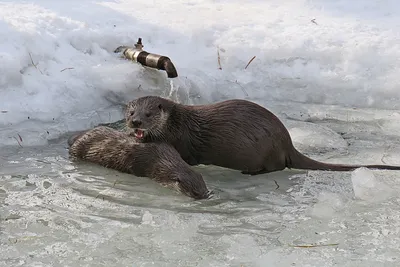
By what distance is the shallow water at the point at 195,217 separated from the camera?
2736 millimetres

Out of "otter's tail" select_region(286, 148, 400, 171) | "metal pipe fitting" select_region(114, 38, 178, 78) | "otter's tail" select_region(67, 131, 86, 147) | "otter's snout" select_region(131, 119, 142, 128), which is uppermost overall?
"metal pipe fitting" select_region(114, 38, 178, 78)

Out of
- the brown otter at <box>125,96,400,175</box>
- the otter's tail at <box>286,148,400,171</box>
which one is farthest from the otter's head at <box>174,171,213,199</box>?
the otter's tail at <box>286,148,400,171</box>

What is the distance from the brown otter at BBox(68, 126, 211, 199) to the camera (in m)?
3.53

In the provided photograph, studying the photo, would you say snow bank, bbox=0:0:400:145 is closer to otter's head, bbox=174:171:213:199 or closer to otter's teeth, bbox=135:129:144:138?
otter's teeth, bbox=135:129:144:138

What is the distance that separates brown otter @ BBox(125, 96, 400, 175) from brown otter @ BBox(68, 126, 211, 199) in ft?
0.38

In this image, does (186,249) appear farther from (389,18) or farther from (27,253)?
(389,18)

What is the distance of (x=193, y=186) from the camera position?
3479 millimetres

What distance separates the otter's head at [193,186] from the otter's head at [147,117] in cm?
48

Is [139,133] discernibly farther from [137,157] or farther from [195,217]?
[195,217]

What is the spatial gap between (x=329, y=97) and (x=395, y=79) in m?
0.55

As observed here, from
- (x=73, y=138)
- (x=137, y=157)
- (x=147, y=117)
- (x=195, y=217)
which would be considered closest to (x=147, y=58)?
(x=73, y=138)

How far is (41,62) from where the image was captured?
15.9ft

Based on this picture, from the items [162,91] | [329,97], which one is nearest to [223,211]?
[162,91]

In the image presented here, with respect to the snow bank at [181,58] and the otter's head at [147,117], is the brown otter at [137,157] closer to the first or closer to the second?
the otter's head at [147,117]
